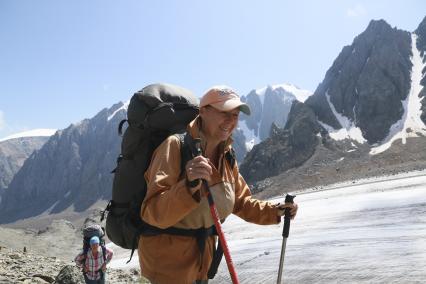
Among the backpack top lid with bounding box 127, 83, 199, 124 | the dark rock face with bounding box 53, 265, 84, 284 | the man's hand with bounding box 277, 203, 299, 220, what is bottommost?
the dark rock face with bounding box 53, 265, 84, 284

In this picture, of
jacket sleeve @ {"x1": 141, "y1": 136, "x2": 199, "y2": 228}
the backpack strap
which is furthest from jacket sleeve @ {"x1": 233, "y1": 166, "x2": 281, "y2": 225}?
jacket sleeve @ {"x1": 141, "y1": 136, "x2": 199, "y2": 228}

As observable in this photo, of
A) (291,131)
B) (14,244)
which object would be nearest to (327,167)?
(291,131)

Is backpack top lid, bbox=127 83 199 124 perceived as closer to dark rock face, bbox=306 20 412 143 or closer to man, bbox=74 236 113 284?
man, bbox=74 236 113 284

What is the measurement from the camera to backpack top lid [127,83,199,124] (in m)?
4.38

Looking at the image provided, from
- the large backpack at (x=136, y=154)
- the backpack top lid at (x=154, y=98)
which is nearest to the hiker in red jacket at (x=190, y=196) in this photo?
the large backpack at (x=136, y=154)

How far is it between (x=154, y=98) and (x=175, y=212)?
5.19 ft

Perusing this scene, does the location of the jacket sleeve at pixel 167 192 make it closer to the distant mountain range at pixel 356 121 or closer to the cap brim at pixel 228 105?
the cap brim at pixel 228 105

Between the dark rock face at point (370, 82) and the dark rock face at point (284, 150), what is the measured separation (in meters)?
11.2

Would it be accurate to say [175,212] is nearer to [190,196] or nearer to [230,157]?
[190,196]

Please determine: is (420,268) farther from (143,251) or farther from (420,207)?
(420,207)

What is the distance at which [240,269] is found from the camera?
10.5 meters

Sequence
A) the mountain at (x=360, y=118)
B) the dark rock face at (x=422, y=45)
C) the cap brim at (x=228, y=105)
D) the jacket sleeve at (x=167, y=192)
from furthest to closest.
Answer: the dark rock face at (x=422, y=45)
the mountain at (x=360, y=118)
the cap brim at (x=228, y=105)
the jacket sleeve at (x=167, y=192)

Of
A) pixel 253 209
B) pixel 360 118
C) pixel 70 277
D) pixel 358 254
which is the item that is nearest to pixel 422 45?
pixel 360 118

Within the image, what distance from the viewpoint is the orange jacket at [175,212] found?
332 cm
